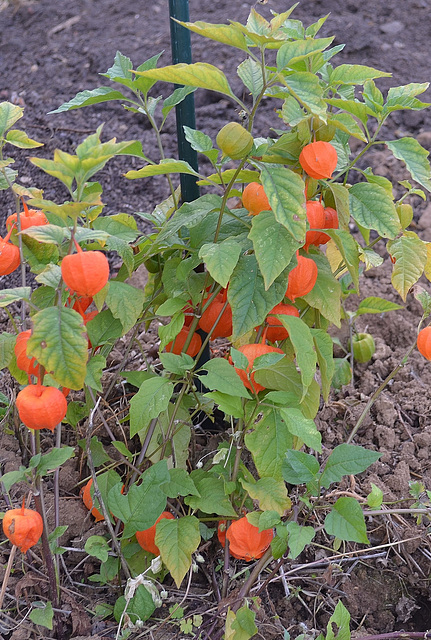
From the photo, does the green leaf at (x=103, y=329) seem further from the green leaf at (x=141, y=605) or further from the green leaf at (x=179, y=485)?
the green leaf at (x=141, y=605)

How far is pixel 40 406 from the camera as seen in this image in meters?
0.93

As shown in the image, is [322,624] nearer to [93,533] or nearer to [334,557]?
[334,557]

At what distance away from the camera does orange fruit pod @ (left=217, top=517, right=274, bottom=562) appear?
3.89ft

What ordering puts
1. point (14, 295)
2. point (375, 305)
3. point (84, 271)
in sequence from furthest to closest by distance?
1. point (375, 305)
2. point (14, 295)
3. point (84, 271)

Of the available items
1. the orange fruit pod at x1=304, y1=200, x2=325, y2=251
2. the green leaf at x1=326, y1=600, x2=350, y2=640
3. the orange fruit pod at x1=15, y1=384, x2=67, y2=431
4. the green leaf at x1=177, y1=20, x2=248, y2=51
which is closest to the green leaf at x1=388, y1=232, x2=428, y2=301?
the orange fruit pod at x1=304, y1=200, x2=325, y2=251

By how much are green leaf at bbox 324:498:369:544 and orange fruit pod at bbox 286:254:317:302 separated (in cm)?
38

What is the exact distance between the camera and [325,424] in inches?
70.6

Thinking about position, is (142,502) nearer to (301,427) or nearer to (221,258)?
(301,427)

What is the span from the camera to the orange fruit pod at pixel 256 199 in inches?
Answer: 46.3

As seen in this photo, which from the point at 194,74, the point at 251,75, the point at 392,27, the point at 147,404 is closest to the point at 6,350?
the point at 147,404

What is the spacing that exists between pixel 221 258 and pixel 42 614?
73 centimetres

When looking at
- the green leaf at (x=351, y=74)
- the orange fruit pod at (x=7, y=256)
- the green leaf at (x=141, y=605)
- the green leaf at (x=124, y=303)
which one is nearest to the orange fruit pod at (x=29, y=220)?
the orange fruit pod at (x=7, y=256)

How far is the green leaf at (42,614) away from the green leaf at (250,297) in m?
0.61

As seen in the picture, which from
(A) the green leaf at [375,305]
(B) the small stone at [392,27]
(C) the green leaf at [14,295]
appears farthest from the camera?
(B) the small stone at [392,27]
